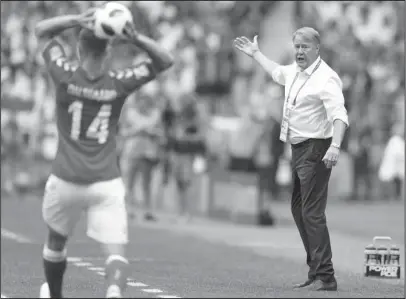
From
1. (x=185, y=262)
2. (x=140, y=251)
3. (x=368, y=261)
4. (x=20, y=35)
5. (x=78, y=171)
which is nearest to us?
(x=78, y=171)

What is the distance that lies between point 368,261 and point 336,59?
1837 centimetres

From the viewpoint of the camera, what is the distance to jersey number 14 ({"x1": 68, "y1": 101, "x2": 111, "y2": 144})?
9.30 meters

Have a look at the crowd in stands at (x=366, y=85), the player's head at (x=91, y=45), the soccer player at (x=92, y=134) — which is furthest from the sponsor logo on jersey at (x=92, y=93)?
the crowd in stands at (x=366, y=85)

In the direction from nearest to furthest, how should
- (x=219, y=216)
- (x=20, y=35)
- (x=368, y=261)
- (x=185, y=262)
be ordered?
(x=368, y=261) < (x=185, y=262) < (x=219, y=216) < (x=20, y=35)

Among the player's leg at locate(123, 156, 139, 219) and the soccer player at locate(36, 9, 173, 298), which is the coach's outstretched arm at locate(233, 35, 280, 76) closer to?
the soccer player at locate(36, 9, 173, 298)

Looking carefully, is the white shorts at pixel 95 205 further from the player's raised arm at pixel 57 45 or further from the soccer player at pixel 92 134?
the player's raised arm at pixel 57 45

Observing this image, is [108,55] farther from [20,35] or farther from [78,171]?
[20,35]

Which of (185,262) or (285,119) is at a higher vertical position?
(285,119)

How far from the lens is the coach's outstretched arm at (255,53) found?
39.5ft

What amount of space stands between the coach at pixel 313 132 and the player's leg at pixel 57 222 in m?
2.56

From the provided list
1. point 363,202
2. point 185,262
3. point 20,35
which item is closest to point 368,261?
point 185,262

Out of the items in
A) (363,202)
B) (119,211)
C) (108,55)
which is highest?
(108,55)

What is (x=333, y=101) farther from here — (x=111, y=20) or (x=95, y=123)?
(x=111, y=20)

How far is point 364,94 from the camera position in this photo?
33.0 meters
